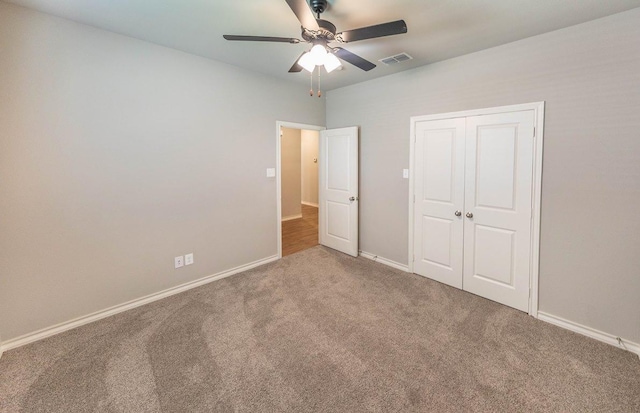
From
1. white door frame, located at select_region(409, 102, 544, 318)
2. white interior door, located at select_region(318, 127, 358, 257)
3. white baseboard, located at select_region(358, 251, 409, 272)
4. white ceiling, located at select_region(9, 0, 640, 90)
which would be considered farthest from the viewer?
white interior door, located at select_region(318, 127, 358, 257)

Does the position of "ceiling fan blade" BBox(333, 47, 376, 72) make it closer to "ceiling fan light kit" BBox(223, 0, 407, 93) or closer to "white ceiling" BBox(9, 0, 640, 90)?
"ceiling fan light kit" BBox(223, 0, 407, 93)

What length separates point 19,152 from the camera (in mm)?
2193

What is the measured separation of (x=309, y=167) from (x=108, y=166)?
6338 millimetres

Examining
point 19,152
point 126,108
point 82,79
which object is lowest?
point 19,152

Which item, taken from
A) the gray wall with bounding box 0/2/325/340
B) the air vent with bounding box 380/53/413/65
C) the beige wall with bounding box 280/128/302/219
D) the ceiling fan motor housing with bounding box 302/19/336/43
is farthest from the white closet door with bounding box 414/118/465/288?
the beige wall with bounding box 280/128/302/219

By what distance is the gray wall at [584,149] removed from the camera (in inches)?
86.0

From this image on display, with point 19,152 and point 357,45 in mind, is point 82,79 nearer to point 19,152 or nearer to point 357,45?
point 19,152

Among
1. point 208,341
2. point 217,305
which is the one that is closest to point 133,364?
point 208,341

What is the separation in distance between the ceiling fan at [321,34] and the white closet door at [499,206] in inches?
61.8

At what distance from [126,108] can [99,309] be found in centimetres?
192

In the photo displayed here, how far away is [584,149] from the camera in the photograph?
235 centimetres

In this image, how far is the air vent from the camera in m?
3.00

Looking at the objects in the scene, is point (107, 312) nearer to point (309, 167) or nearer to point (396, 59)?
point (396, 59)

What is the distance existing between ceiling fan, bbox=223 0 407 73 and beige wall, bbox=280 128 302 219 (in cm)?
466
